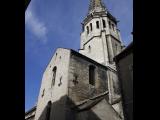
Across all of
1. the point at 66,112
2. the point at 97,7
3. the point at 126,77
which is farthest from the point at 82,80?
the point at 97,7

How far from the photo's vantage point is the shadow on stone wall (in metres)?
12.2

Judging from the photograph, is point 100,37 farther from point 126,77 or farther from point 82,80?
point 126,77

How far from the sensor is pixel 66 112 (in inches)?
499

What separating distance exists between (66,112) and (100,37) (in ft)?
45.9

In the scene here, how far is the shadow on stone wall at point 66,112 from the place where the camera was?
40.0 ft

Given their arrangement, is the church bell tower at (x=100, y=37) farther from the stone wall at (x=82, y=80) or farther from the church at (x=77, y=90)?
the stone wall at (x=82, y=80)

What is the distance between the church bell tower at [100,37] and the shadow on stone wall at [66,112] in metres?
9.13

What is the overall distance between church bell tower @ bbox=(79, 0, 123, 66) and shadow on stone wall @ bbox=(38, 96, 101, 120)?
9.13 m

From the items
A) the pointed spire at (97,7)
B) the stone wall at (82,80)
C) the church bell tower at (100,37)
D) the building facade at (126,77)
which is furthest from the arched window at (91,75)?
the pointed spire at (97,7)
